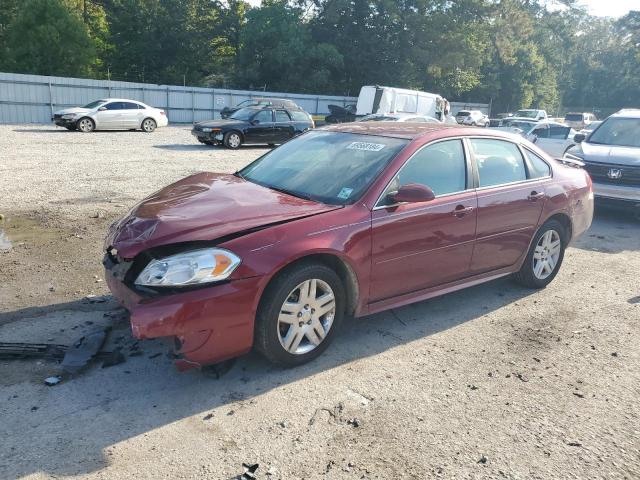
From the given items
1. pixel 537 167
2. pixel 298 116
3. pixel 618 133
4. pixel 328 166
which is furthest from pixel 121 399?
pixel 298 116

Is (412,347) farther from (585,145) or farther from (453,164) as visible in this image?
(585,145)

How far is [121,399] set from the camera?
11.2ft

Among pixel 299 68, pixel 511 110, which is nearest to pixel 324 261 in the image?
pixel 299 68

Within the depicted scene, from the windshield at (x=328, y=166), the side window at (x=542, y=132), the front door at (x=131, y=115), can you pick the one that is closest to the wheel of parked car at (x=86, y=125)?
the front door at (x=131, y=115)

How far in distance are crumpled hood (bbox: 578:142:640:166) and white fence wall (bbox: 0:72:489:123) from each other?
2540 centimetres

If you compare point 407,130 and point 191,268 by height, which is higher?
point 407,130

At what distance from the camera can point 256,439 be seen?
3094mm

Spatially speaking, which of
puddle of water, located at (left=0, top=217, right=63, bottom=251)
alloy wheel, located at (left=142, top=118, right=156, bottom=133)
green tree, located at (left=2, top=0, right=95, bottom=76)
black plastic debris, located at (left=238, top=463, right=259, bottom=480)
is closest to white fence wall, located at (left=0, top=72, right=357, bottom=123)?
alloy wheel, located at (left=142, top=118, right=156, bottom=133)

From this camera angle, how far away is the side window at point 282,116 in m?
19.1

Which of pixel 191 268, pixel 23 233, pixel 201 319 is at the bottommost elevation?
pixel 23 233

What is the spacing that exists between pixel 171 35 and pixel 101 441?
47040mm

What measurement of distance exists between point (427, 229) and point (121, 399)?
258 cm

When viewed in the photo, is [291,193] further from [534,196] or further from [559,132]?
[559,132]

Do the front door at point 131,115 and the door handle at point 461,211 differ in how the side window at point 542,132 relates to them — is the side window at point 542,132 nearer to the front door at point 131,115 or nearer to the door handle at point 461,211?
the door handle at point 461,211
